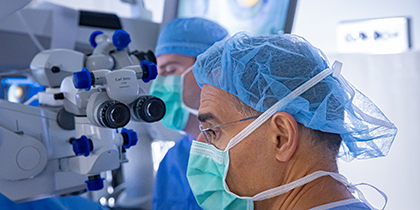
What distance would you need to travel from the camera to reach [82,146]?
0.95 metres

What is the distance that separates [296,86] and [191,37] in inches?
33.1

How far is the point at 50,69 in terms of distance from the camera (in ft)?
3.37

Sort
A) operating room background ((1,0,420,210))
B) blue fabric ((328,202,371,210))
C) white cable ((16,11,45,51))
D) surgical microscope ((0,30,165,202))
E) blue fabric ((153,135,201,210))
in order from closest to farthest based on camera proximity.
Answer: blue fabric ((328,202,371,210)), surgical microscope ((0,30,165,202)), blue fabric ((153,135,201,210)), white cable ((16,11,45,51)), operating room background ((1,0,420,210))

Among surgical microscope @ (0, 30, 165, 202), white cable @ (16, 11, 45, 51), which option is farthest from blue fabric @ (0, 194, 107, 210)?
white cable @ (16, 11, 45, 51)

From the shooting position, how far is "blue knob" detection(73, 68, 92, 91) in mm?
856

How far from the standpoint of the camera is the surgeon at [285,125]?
865 mm

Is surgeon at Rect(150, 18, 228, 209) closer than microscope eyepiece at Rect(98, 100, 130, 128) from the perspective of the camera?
No

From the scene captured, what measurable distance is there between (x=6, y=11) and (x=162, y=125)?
83 centimetres

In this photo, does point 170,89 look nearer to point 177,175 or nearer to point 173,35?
point 173,35

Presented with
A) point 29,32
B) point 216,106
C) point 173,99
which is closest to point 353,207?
point 216,106

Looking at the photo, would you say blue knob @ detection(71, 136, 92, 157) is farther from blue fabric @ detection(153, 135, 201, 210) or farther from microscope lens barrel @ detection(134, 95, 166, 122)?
blue fabric @ detection(153, 135, 201, 210)

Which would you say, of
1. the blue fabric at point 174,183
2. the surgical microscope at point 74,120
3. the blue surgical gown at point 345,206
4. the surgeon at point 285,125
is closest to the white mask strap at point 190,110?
the blue fabric at point 174,183

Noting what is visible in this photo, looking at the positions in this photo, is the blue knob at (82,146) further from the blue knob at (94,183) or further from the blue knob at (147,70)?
the blue knob at (147,70)

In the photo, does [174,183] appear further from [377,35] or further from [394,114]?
[377,35]
